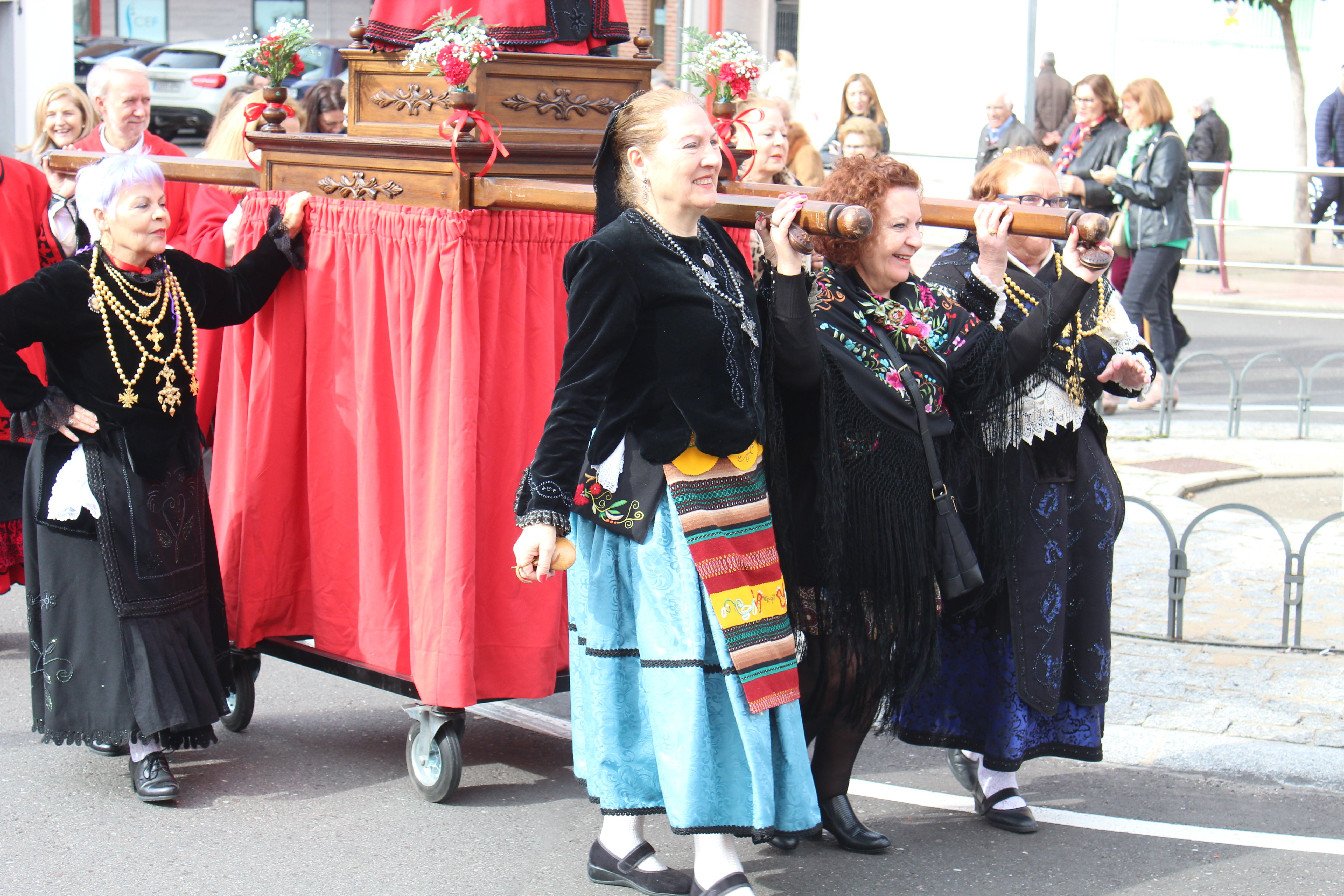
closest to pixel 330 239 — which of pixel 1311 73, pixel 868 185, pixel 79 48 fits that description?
pixel 868 185

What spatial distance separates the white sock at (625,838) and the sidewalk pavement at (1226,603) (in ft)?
6.41

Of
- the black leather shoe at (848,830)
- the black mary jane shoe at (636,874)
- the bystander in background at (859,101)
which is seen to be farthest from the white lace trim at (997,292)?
the bystander in background at (859,101)

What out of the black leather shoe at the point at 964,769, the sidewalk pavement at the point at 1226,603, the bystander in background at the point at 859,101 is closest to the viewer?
the black leather shoe at the point at 964,769

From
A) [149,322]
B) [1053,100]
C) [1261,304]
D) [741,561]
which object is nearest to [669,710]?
[741,561]

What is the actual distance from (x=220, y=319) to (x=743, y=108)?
118 inches

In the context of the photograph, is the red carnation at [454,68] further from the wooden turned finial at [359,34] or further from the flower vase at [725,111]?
the flower vase at [725,111]

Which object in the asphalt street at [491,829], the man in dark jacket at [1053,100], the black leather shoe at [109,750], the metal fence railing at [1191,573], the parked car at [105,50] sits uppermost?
the parked car at [105,50]

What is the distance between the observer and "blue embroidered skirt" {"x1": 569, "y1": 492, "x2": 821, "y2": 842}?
3.31 metres

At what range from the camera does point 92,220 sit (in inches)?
163

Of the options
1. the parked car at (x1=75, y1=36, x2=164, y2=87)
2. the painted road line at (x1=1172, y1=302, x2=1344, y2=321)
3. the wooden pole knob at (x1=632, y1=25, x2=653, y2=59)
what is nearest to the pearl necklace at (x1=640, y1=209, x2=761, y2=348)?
the wooden pole knob at (x1=632, y1=25, x2=653, y2=59)

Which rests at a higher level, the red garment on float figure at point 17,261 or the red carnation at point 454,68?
the red carnation at point 454,68

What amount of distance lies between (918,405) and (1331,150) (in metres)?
15.1

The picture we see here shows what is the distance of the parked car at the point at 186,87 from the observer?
22.6 metres

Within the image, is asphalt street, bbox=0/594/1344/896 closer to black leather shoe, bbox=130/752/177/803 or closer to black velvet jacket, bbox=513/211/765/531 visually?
black leather shoe, bbox=130/752/177/803
